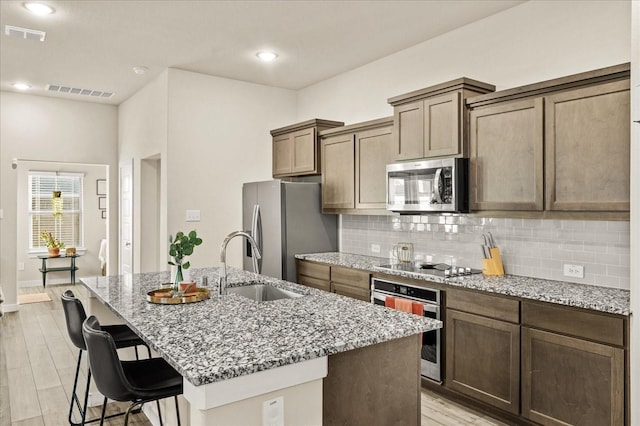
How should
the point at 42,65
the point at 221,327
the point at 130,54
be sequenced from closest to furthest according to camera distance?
the point at 221,327, the point at 130,54, the point at 42,65

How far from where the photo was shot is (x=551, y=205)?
115 inches

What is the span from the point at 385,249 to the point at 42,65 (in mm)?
4165

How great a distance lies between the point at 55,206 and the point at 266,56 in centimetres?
627

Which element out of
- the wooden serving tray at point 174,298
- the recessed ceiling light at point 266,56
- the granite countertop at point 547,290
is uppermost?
the recessed ceiling light at point 266,56

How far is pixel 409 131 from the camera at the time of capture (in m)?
3.83

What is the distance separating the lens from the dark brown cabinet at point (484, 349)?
9.41 ft

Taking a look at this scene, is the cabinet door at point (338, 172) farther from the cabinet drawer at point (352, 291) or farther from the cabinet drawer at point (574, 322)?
the cabinet drawer at point (574, 322)

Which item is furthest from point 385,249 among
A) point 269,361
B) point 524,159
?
point 269,361

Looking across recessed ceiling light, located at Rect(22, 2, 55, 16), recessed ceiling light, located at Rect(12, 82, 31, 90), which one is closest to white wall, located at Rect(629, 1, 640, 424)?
recessed ceiling light, located at Rect(22, 2, 55, 16)

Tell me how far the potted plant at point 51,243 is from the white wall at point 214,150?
4671 mm

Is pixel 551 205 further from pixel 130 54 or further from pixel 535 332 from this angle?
pixel 130 54

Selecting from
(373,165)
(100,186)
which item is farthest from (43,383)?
(100,186)

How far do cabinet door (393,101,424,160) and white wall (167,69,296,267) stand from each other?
225cm

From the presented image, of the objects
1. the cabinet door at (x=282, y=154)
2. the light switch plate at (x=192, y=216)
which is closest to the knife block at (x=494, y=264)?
the cabinet door at (x=282, y=154)
